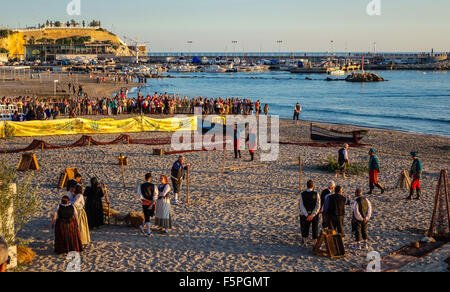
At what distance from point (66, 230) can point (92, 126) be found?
16.9m

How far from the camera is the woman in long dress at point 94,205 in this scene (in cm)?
1065

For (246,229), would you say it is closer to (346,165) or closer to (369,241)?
(369,241)

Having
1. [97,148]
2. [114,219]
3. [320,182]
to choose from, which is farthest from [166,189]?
[97,148]

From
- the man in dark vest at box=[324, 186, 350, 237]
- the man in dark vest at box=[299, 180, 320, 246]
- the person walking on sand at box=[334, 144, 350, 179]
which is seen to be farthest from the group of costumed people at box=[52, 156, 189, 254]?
the person walking on sand at box=[334, 144, 350, 179]

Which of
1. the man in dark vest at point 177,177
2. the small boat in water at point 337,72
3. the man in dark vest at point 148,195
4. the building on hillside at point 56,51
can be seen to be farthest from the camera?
the building on hillside at point 56,51

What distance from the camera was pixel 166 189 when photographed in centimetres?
1042

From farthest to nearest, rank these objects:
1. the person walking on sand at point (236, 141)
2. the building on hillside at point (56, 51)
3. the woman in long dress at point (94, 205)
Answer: the building on hillside at point (56, 51) < the person walking on sand at point (236, 141) < the woman in long dress at point (94, 205)

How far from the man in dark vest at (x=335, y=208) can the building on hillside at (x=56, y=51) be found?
151 meters

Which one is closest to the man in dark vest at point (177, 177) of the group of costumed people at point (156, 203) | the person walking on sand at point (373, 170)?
the group of costumed people at point (156, 203)

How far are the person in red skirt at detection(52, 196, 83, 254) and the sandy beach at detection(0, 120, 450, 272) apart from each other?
253mm

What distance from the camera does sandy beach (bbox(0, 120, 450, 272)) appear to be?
9.34 meters

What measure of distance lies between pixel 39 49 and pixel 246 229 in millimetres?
161294

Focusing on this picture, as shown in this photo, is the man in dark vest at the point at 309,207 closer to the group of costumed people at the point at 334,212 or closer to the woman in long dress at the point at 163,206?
the group of costumed people at the point at 334,212

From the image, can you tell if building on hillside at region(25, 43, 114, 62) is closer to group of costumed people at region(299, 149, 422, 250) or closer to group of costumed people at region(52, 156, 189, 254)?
group of costumed people at region(52, 156, 189, 254)
